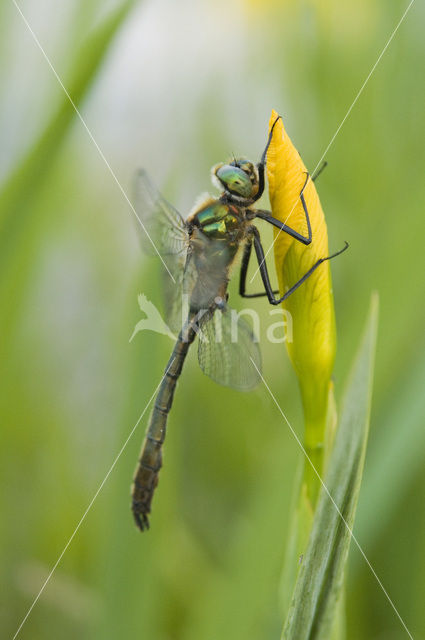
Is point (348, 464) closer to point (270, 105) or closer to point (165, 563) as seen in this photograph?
point (165, 563)

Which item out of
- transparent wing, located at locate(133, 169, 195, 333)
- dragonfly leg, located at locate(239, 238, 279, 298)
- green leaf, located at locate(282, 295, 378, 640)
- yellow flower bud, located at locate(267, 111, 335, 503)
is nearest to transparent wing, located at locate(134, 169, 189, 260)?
transparent wing, located at locate(133, 169, 195, 333)

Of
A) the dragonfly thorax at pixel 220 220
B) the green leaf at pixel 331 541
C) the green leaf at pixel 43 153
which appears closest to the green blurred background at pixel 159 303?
the green leaf at pixel 43 153

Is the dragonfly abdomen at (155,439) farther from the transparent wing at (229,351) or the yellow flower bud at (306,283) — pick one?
the yellow flower bud at (306,283)

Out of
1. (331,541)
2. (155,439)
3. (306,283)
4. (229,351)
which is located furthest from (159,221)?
(331,541)

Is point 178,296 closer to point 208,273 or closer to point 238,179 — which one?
point 208,273

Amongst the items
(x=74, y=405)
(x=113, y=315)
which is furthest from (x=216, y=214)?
(x=74, y=405)
